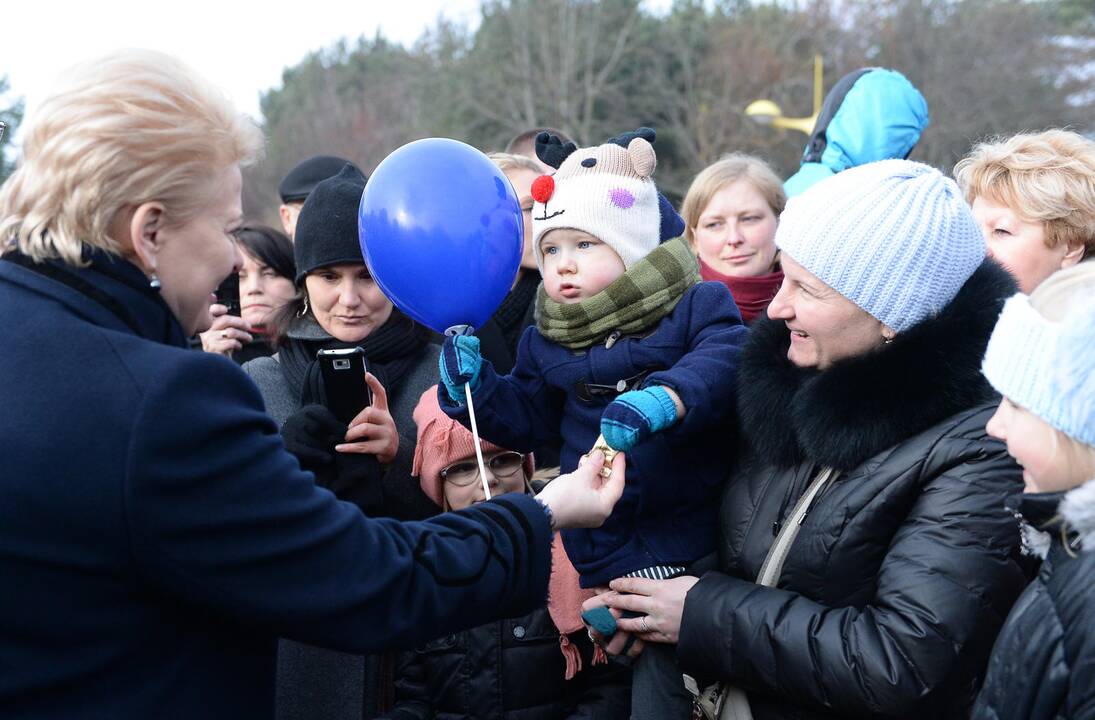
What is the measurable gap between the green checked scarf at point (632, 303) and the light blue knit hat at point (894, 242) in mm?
A: 626

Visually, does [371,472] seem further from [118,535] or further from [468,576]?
[118,535]

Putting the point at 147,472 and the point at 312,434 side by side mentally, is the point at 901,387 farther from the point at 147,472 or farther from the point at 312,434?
the point at 312,434

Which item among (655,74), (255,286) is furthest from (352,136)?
(255,286)

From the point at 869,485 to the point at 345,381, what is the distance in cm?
154

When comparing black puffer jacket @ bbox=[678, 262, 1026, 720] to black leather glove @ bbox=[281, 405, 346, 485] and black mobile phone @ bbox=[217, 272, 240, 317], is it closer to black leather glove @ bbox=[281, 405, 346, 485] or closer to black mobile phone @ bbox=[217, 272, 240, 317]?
black leather glove @ bbox=[281, 405, 346, 485]

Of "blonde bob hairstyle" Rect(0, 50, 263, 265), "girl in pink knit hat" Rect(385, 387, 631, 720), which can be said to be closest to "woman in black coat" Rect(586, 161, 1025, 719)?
"girl in pink knit hat" Rect(385, 387, 631, 720)

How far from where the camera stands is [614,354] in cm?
297

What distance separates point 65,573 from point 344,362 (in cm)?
133

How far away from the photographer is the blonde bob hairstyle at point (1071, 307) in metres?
1.80

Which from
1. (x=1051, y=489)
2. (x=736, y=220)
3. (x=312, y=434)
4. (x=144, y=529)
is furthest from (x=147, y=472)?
(x=736, y=220)

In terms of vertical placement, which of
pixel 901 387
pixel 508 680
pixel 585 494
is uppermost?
pixel 901 387

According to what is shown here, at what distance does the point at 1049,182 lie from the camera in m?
3.22

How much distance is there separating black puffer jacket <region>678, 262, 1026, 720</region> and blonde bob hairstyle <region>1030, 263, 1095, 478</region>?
0.31 meters

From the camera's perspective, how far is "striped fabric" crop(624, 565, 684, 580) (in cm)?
282
